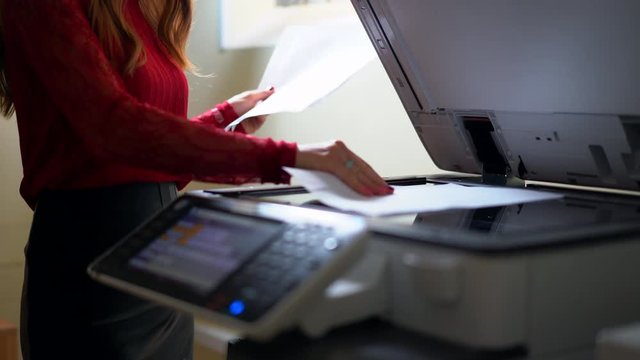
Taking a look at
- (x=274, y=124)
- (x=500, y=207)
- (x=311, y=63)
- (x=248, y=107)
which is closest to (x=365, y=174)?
(x=500, y=207)

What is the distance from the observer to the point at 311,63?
1.35 meters

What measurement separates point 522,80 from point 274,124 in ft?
5.23

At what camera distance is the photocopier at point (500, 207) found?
80cm

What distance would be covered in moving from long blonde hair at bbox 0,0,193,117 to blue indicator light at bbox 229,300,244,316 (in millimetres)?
582

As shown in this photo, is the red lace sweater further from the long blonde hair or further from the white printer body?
the white printer body

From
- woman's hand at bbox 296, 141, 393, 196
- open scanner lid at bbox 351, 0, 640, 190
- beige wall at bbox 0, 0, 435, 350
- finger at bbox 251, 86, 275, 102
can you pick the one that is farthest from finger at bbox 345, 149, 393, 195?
beige wall at bbox 0, 0, 435, 350

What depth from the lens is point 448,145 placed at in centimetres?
142

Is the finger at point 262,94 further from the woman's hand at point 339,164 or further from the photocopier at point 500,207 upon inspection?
the woman's hand at point 339,164

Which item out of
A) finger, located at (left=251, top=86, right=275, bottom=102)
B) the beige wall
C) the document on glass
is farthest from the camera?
the beige wall

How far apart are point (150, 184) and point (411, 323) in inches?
24.4

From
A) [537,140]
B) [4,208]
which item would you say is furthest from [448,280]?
[4,208]

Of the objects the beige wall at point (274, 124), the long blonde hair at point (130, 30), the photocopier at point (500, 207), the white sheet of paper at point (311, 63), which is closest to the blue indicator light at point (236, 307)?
the photocopier at point (500, 207)

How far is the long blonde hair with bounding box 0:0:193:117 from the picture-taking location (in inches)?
49.9

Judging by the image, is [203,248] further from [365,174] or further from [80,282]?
[80,282]
